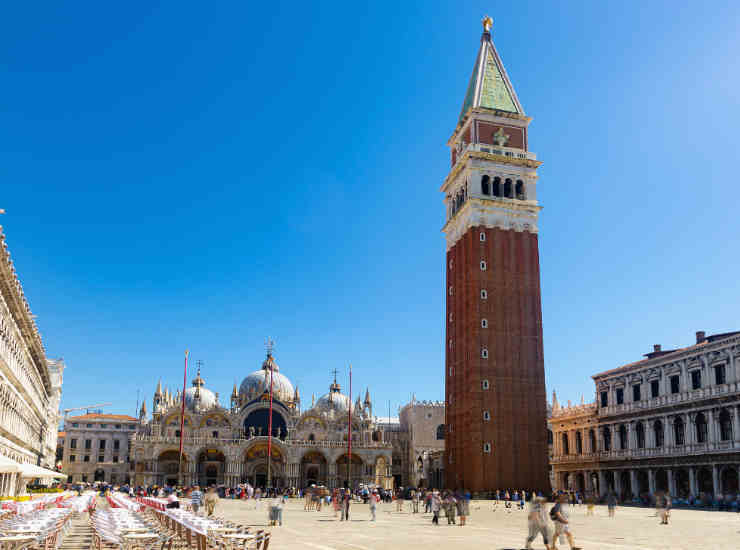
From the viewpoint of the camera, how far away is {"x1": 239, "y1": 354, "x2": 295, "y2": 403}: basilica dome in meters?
88.1

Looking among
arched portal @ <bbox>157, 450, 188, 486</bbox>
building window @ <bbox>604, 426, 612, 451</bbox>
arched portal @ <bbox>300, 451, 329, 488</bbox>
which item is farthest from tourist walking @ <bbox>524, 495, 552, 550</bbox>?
arched portal @ <bbox>300, 451, 329, 488</bbox>

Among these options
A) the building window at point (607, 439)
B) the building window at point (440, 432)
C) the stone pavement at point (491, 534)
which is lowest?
the stone pavement at point (491, 534)

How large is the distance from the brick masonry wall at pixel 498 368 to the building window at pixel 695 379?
39.8 feet

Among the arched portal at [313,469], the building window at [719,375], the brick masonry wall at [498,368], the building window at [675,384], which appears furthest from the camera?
the arched portal at [313,469]

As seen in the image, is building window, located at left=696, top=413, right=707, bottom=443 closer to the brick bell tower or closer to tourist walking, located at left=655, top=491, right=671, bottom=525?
the brick bell tower

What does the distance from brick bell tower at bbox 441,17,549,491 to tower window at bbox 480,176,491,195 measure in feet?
0.29

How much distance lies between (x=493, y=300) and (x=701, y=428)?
60.1 feet

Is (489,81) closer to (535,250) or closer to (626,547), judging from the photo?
(535,250)

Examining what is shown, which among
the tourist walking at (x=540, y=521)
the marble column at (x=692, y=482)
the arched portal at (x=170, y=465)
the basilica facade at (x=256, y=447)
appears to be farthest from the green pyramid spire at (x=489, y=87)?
the tourist walking at (x=540, y=521)

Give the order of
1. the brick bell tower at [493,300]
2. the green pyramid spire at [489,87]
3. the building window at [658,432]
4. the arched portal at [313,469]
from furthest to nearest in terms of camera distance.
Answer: the arched portal at [313,469]
the green pyramid spire at [489,87]
the brick bell tower at [493,300]
the building window at [658,432]

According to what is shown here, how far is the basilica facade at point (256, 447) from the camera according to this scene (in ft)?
268

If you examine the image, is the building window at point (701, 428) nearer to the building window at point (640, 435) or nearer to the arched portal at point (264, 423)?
the building window at point (640, 435)

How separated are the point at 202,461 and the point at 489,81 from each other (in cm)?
5224

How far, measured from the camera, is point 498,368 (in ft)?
191
